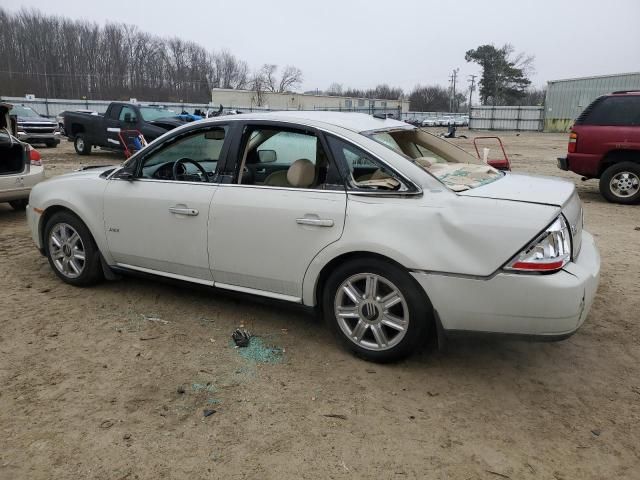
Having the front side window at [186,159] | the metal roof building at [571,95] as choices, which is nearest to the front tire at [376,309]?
the front side window at [186,159]

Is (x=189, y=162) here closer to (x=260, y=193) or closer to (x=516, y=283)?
(x=260, y=193)

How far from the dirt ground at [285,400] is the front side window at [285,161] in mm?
1141

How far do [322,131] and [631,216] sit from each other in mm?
6890

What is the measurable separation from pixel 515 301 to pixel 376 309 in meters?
0.84

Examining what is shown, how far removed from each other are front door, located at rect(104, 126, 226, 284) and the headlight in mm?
2159

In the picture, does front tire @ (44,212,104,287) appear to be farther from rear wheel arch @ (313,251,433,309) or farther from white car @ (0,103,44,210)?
white car @ (0,103,44,210)

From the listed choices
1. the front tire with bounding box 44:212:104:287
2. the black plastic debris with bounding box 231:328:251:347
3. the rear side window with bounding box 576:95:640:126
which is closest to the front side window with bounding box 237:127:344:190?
the black plastic debris with bounding box 231:328:251:347

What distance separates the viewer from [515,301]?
2846 mm

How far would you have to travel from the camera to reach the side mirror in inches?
166

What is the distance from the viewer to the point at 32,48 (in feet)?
229

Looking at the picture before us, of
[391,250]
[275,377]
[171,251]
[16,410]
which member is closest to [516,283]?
[391,250]

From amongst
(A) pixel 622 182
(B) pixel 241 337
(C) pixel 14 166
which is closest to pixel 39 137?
(C) pixel 14 166

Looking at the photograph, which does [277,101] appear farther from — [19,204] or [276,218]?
[276,218]

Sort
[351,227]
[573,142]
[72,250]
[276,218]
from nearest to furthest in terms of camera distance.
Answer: [351,227] → [276,218] → [72,250] → [573,142]
